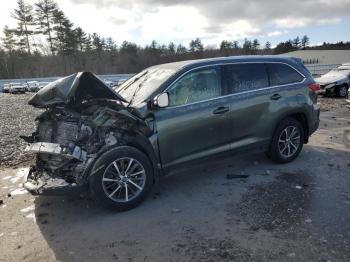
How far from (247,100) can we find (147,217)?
8.21ft

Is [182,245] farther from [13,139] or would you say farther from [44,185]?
[13,139]

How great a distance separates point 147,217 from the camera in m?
4.86

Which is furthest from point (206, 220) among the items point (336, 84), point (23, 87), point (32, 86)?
point (32, 86)

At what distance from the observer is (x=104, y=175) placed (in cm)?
484

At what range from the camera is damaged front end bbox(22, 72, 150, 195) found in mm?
4797

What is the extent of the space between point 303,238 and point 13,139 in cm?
799

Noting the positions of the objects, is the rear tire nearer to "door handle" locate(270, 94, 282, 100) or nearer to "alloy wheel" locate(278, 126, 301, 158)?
"alloy wheel" locate(278, 126, 301, 158)

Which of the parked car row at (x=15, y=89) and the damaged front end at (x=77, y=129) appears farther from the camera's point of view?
the parked car row at (x=15, y=89)

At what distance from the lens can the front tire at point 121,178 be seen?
4.79 meters

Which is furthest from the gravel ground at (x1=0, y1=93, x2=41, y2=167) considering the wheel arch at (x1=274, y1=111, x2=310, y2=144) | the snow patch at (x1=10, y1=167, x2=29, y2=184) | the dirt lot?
the wheel arch at (x1=274, y1=111, x2=310, y2=144)

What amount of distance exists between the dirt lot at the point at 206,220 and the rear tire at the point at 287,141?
18cm

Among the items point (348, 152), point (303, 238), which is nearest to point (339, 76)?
point (348, 152)

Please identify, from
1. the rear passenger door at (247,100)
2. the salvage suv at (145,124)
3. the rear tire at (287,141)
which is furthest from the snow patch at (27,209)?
the rear tire at (287,141)

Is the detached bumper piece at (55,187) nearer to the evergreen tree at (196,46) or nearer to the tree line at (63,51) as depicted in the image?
the tree line at (63,51)
